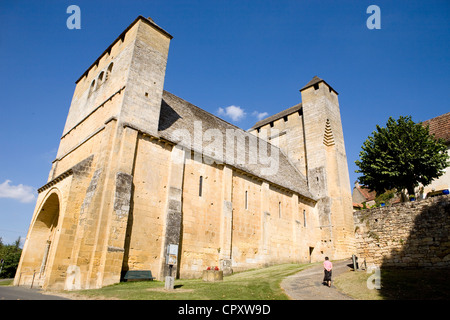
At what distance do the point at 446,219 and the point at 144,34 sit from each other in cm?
1927

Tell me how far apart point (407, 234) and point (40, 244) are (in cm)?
2053

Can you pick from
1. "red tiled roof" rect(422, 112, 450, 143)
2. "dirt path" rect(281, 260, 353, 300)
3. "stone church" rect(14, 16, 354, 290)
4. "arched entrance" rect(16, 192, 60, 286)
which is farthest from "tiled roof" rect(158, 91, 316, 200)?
"red tiled roof" rect(422, 112, 450, 143)

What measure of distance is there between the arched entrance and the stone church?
59 mm

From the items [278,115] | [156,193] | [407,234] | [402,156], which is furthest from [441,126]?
[156,193]

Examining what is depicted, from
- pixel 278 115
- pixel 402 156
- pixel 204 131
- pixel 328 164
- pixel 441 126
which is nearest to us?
pixel 402 156

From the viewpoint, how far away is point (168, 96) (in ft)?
73.4

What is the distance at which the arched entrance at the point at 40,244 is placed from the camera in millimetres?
16625

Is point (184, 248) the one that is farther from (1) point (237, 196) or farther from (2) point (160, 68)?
(2) point (160, 68)

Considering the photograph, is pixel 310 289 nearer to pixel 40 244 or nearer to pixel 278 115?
pixel 40 244

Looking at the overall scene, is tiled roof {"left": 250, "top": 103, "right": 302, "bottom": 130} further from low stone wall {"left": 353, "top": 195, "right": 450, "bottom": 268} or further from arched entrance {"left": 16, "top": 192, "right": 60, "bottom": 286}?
arched entrance {"left": 16, "top": 192, "right": 60, "bottom": 286}

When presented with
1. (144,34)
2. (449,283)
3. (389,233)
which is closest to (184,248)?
(389,233)

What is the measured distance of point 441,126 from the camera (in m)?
26.9

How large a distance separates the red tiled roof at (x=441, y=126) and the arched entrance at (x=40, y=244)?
104 feet

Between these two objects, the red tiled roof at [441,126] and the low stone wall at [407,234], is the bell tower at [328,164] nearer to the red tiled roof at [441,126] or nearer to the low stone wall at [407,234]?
the red tiled roof at [441,126]
